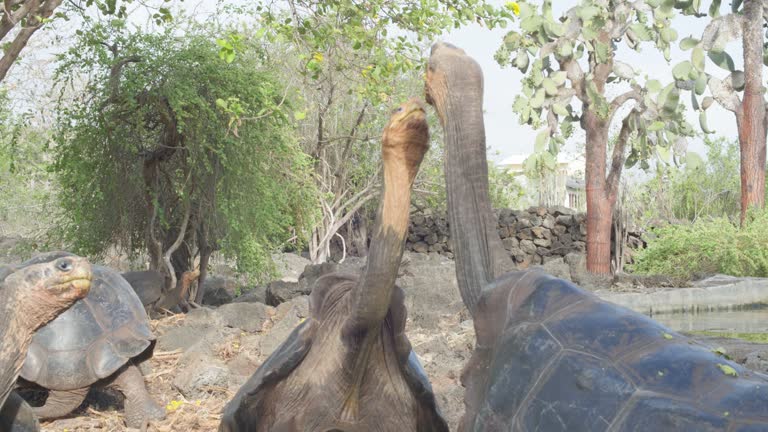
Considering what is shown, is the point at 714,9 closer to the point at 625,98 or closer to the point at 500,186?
the point at 625,98

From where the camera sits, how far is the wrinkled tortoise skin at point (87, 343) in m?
4.98

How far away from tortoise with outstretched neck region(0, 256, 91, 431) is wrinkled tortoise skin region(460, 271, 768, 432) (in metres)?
1.46

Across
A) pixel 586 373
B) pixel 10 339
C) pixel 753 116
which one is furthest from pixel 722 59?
pixel 10 339

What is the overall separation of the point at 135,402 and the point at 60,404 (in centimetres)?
46

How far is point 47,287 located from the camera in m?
2.90

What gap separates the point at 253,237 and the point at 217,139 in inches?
50.3

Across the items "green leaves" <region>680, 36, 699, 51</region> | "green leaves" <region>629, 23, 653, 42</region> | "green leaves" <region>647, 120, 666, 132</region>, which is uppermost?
"green leaves" <region>629, 23, 653, 42</region>

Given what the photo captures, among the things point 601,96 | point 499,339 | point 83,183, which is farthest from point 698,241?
point 499,339

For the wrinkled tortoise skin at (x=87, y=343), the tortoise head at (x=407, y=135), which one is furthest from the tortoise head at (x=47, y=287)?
the wrinkled tortoise skin at (x=87, y=343)

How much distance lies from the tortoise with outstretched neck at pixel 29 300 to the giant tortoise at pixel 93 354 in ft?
7.09

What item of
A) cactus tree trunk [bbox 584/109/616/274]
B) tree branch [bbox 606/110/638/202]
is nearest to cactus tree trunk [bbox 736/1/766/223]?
tree branch [bbox 606/110/638/202]

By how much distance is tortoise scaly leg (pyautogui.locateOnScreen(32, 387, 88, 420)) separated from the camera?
16.8 feet

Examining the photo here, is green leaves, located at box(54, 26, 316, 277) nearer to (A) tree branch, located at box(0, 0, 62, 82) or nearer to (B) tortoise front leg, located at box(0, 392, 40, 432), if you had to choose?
(A) tree branch, located at box(0, 0, 62, 82)

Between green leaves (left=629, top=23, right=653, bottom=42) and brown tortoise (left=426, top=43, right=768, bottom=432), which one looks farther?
green leaves (left=629, top=23, right=653, bottom=42)
